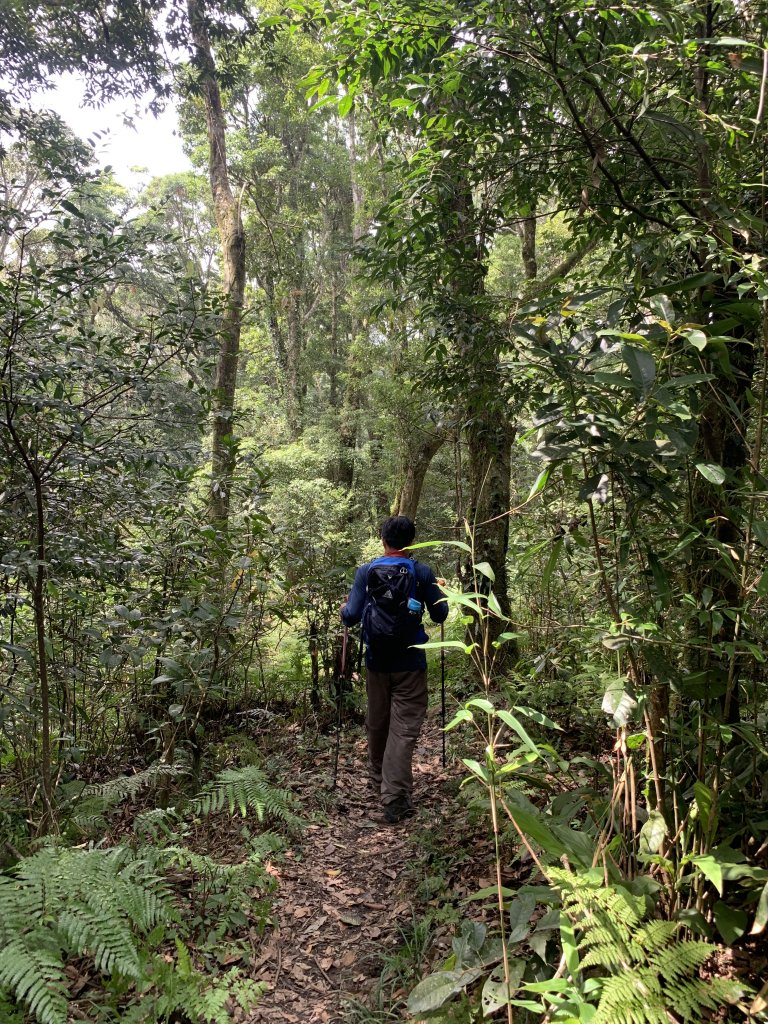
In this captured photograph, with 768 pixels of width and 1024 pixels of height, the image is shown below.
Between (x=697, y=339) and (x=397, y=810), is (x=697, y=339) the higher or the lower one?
the higher one

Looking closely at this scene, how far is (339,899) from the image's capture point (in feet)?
11.1

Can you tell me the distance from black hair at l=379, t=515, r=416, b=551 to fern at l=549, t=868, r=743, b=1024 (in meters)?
2.59

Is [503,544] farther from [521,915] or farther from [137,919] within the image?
[137,919]

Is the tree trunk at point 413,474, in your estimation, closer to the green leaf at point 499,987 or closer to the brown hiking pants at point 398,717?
the brown hiking pants at point 398,717

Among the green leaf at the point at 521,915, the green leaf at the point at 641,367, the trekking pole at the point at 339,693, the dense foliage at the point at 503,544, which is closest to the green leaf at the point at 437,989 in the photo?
the dense foliage at the point at 503,544

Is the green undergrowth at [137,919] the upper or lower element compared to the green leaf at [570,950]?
lower

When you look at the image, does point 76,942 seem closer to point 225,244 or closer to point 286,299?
point 225,244

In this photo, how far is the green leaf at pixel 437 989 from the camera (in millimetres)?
1984

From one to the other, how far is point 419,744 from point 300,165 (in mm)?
20041

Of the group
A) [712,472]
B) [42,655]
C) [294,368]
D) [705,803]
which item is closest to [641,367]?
[712,472]

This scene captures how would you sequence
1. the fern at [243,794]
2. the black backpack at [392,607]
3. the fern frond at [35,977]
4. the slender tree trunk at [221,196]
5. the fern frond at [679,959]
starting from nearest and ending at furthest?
the fern frond at [679,959], the fern frond at [35,977], the fern at [243,794], the black backpack at [392,607], the slender tree trunk at [221,196]

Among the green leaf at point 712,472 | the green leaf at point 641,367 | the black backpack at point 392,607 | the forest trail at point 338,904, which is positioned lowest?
the forest trail at point 338,904

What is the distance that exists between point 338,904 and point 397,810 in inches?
34.3

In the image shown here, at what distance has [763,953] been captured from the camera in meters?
1.92
